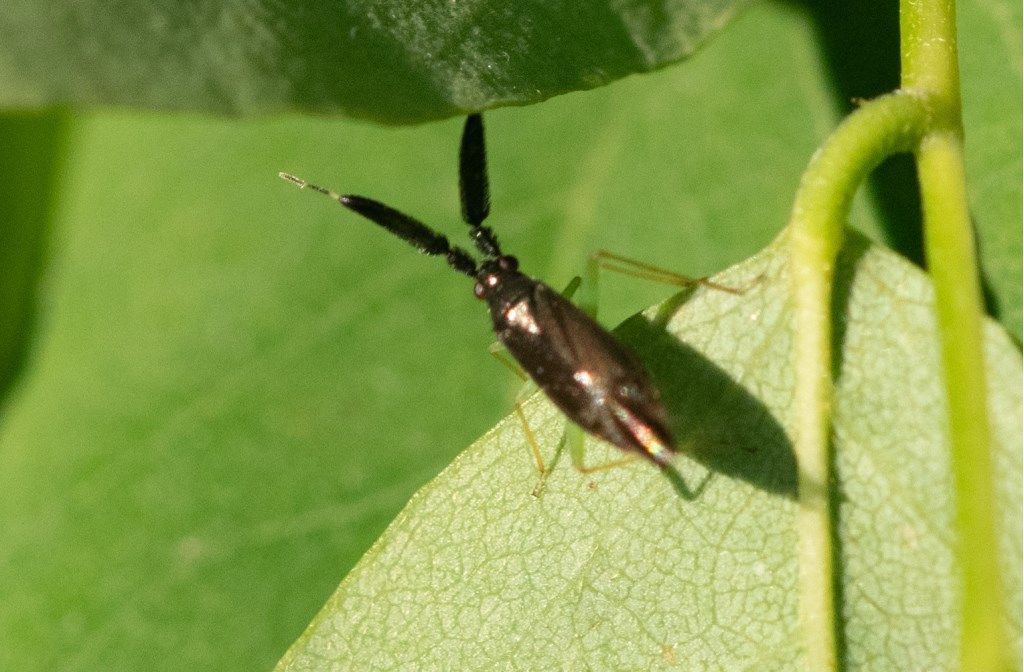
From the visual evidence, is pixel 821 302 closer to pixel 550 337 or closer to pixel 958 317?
pixel 958 317

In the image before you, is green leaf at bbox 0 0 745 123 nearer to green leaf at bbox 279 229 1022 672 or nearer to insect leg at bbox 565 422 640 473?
green leaf at bbox 279 229 1022 672

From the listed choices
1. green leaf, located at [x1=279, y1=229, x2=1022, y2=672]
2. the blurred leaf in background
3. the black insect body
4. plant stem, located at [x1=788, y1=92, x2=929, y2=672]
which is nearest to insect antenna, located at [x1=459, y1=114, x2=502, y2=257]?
the black insect body

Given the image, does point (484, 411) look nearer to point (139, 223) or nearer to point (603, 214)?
point (603, 214)

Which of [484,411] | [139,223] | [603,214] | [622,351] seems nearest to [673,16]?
[622,351]

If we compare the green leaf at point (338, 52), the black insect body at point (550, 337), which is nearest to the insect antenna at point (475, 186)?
the black insect body at point (550, 337)

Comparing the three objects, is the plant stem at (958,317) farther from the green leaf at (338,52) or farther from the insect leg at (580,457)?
the insect leg at (580,457)
